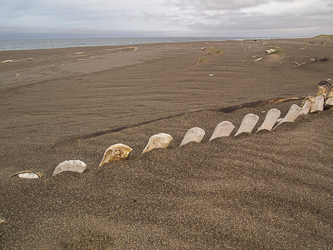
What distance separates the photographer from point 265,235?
4.37 ft

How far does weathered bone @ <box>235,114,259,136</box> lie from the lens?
8.37 feet

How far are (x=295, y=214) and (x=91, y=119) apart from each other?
339 cm

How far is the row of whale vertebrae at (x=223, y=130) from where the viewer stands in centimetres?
204

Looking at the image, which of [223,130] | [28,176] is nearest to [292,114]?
[223,130]

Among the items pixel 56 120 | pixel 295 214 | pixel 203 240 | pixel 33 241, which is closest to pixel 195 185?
pixel 203 240

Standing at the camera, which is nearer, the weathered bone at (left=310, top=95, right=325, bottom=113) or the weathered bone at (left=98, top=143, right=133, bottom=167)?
the weathered bone at (left=98, top=143, right=133, bottom=167)

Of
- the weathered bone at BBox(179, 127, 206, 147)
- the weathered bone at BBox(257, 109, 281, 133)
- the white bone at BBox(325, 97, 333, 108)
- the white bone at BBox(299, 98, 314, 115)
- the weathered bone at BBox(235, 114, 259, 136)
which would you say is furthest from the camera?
the white bone at BBox(325, 97, 333, 108)

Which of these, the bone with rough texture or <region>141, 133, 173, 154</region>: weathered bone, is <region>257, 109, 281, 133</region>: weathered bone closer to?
<region>141, 133, 173, 154</region>: weathered bone

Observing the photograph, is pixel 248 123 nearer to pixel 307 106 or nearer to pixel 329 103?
pixel 307 106

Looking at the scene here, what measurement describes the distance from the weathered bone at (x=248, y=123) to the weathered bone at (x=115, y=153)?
139 cm

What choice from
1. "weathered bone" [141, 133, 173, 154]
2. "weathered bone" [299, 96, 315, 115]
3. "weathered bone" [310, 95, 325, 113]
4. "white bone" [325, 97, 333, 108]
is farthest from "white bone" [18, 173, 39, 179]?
"white bone" [325, 97, 333, 108]

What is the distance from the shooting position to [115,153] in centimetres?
210

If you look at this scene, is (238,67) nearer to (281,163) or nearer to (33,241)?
(281,163)

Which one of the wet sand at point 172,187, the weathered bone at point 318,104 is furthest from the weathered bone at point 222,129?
the weathered bone at point 318,104
